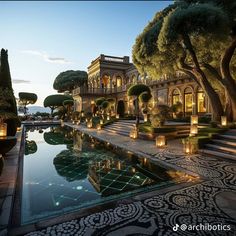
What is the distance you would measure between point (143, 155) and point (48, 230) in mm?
6283

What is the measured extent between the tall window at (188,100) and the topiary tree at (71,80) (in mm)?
31571

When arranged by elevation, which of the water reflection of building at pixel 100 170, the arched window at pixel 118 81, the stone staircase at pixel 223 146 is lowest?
the water reflection of building at pixel 100 170

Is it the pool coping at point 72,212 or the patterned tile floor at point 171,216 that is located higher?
the patterned tile floor at point 171,216

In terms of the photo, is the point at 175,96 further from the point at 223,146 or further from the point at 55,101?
the point at 55,101

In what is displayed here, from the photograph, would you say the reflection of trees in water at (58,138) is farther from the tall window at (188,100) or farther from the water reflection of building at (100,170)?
the tall window at (188,100)

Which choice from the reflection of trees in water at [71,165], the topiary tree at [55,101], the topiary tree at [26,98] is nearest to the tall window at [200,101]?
the reflection of trees in water at [71,165]

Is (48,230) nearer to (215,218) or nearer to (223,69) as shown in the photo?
(215,218)

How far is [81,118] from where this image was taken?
3272 cm

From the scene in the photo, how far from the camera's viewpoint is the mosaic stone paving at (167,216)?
3.33 meters

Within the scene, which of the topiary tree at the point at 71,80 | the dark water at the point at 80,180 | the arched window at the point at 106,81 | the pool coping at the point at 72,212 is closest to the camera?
the pool coping at the point at 72,212

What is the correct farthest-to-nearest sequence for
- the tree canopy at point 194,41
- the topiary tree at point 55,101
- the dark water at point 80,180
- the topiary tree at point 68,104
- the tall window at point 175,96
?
the topiary tree at point 55,101, the topiary tree at point 68,104, the tall window at point 175,96, the tree canopy at point 194,41, the dark water at point 80,180

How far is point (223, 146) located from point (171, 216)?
22.9ft

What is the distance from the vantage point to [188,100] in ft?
75.8

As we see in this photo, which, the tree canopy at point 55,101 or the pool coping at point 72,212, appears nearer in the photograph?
the pool coping at point 72,212
